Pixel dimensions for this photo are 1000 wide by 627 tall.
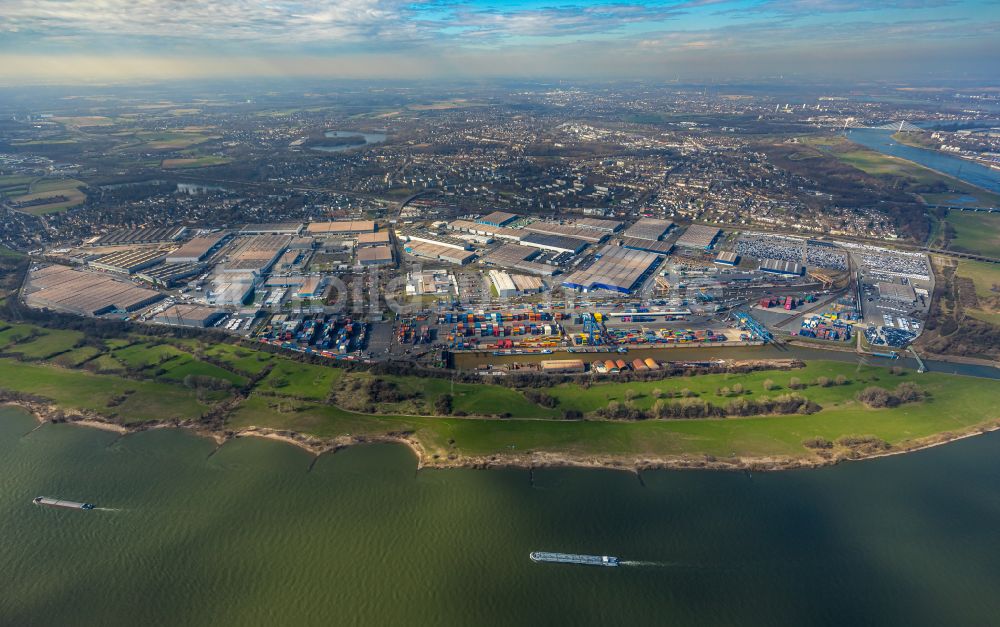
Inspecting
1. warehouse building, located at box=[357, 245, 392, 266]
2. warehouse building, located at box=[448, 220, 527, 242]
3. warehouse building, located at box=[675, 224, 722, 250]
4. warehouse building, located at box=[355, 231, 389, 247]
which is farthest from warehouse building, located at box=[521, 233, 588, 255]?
warehouse building, located at box=[355, 231, 389, 247]

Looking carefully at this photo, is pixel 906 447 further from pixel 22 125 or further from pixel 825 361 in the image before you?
pixel 22 125

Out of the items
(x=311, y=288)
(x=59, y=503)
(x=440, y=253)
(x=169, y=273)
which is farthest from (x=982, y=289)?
(x=169, y=273)

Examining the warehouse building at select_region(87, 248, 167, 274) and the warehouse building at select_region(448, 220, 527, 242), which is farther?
the warehouse building at select_region(448, 220, 527, 242)

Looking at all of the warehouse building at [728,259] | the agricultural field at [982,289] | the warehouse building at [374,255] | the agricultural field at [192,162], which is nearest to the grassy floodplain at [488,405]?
the agricultural field at [982,289]

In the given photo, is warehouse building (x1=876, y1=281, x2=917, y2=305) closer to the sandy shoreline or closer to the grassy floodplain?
the grassy floodplain

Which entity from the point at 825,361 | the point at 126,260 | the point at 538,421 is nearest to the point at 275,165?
the point at 126,260

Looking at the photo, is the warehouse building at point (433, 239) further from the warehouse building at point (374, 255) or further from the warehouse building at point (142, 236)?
the warehouse building at point (142, 236)

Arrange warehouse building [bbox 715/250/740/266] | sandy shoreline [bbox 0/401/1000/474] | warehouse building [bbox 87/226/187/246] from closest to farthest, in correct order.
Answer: sandy shoreline [bbox 0/401/1000/474] → warehouse building [bbox 715/250/740/266] → warehouse building [bbox 87/226/187/246]

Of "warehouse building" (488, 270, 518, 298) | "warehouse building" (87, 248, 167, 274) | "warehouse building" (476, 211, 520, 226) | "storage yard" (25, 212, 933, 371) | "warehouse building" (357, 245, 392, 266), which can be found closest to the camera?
"storage yard" (25, 212, 933, 371)
